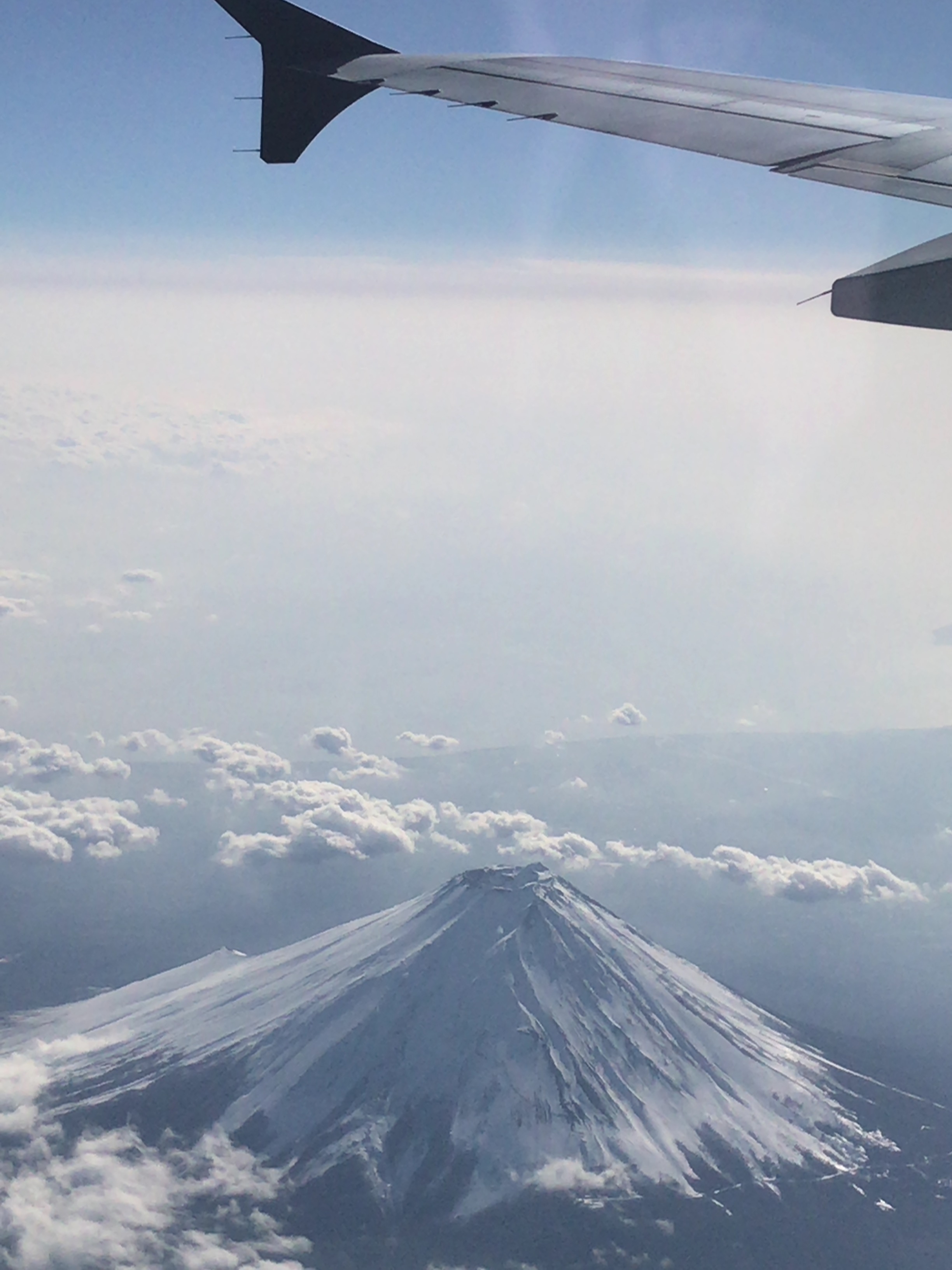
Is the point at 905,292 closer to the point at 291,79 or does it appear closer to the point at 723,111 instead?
the point at 723,111

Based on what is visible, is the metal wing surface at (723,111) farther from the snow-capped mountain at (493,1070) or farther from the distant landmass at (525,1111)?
the snow-capped mountain at (493,1070)

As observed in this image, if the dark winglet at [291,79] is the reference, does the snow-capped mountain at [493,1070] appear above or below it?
below

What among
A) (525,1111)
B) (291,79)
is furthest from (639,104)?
(525,1111)

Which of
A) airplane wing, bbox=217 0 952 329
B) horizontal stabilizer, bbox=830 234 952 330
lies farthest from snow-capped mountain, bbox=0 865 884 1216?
horizontal stabilizer, bbox=830 234 952 330

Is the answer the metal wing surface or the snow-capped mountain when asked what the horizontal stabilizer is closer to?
the metal wing surface

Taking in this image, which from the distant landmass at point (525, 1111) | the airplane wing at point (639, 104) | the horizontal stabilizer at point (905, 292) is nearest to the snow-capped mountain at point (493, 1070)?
the distant landmass at point (525, 1111)

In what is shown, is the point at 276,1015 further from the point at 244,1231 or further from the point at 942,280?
the point at 942,280

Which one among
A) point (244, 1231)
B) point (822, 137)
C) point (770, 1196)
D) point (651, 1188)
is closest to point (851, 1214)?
point (770, 1196)
